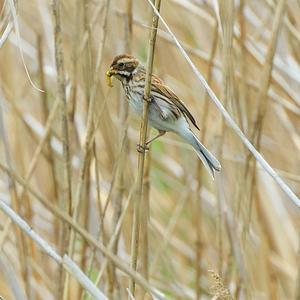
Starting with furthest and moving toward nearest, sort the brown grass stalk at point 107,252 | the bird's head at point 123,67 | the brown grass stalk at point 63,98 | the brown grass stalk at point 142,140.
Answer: the bird's head at point 123,67
the brown grass stalk at point 63,98
the brown grass stalk at point 142,140
the brown grass stalk at point 107,252

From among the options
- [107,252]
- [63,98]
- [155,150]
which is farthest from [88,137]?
[155,150]

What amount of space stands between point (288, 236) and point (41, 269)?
91cm

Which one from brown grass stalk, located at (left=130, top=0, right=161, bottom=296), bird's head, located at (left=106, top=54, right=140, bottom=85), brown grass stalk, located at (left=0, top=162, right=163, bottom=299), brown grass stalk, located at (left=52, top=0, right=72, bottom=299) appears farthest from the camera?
bird's head, located at (left=106, top=54, right=140, bottom=85)

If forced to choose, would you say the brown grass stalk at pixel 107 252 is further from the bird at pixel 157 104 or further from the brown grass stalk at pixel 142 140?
the bird at pixel 157 104

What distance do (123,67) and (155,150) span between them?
102cm

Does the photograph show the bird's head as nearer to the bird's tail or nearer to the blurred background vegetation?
the blurred background vegetation

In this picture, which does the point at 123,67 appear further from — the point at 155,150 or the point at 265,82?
the point at 155,150

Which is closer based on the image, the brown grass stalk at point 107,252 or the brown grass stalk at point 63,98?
the brown grass stalk at point 107,252

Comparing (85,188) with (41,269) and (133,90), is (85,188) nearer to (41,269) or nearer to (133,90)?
(133,90)

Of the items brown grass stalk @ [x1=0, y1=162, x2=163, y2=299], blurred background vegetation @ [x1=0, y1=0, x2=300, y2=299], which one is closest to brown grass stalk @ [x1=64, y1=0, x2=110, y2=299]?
blurred background vegetation @ [x1=0, y1=0, x2=300, y2=299]

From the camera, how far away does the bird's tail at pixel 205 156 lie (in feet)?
6.19

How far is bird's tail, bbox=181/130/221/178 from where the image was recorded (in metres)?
1.89

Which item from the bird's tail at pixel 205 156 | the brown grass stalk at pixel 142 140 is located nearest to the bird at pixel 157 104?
the bird's tail at pixel 205 156

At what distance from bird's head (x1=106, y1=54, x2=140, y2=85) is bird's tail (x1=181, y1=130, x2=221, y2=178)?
227mm
